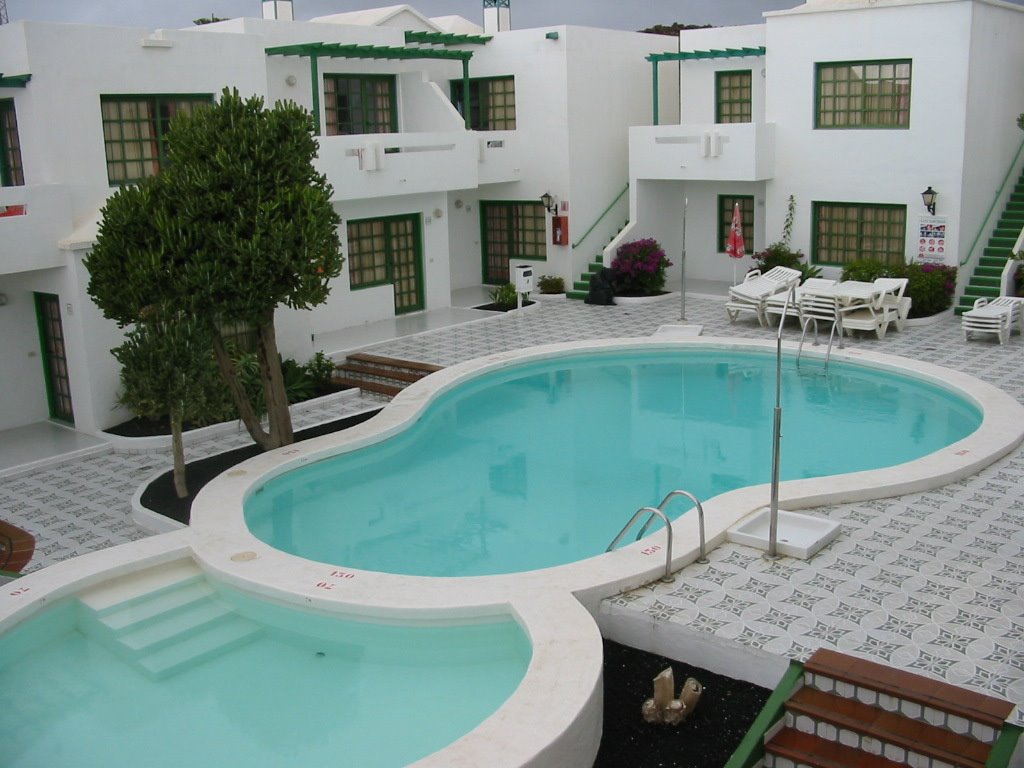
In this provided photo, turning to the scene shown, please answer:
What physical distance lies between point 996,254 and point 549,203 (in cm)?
981

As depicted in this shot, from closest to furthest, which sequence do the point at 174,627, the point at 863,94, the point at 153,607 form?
the point at 174,627
the point at 153,607
the point at 863,94

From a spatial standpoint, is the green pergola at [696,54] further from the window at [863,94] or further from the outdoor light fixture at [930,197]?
the outdoor light fixture at [930,197]

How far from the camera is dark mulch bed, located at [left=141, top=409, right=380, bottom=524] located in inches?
520

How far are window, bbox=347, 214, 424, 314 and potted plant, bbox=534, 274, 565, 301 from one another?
3.22 meters

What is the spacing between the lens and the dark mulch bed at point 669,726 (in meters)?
8.16

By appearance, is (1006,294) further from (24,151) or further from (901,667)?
(24,151)

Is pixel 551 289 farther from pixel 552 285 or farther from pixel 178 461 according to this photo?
pixel 178 461

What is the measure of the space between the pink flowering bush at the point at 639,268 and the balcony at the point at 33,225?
12.6 metres

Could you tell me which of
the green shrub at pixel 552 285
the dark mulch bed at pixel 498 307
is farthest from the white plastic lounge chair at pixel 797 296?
the green shrub at pixel 552 285

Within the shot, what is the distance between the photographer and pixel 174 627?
414 inches

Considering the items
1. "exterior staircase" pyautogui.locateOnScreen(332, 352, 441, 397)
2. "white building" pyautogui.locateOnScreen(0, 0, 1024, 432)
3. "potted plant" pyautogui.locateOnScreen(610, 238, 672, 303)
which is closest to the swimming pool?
"white building" pyautogui.locateOnScreen(0, 0, 1024, 432)

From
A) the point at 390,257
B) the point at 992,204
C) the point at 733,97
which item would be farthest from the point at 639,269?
the point at 992,204

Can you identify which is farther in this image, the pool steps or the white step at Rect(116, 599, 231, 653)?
the white step at Rect(116, 599, 231, 653)

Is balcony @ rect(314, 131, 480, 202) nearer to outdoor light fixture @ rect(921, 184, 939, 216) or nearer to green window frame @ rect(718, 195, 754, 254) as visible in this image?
green window frame @ rect(718, 195, 754, 254)
